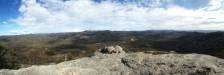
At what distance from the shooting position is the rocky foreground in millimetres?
15391

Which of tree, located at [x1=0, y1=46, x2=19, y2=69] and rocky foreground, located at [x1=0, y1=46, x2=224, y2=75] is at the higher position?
rocky foreground, located at [x1=0, y1=46, x2=224, y2=75]

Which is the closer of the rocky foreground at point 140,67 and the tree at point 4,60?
the rocky foreground at point 140,67

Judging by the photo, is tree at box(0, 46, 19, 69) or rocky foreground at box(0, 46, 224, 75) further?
tree at box(0, 46, 19, 69)

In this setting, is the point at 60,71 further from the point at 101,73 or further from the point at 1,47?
the point at 1,47

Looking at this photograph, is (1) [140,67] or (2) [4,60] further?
(2) [4,60]

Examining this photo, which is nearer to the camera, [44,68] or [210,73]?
[210,73]

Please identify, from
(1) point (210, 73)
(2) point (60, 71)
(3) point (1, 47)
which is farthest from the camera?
(3) point (1, 47)

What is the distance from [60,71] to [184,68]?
23.4 feet

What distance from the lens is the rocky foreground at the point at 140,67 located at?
1539 cm

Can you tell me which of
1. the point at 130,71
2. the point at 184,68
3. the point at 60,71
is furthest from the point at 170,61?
the point at 60,71

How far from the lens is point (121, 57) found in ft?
63.7

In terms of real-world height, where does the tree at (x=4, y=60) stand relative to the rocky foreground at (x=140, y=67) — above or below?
below

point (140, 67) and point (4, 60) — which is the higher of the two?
point (140, 67)

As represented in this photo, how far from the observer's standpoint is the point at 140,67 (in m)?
17.2
